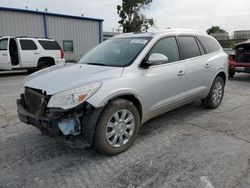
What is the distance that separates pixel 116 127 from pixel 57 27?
17.3 m

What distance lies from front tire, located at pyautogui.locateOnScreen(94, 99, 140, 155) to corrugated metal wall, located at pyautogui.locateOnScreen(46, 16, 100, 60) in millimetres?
16732

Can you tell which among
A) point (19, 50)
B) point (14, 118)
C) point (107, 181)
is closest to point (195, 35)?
point (107, 181)

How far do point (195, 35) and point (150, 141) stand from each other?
2.50 meters

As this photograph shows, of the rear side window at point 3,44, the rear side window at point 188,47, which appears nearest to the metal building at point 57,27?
the rear side window at point 3,44

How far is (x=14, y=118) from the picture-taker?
4750 mm

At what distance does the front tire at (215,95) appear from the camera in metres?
5.10

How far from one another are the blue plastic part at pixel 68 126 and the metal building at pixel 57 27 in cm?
1586

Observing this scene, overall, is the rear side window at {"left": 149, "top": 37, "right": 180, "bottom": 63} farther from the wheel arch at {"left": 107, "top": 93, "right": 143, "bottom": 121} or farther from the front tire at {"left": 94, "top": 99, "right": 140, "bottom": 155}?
the front tire at {"left": 94, "top": 99, "right": 140, "bottom": 155}

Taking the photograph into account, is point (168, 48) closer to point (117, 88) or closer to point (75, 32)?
point (117, 88)

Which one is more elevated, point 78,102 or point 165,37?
point 165,37

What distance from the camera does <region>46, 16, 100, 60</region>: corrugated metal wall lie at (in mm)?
18422

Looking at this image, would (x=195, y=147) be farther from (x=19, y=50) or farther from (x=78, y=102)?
(x=19, y=50)

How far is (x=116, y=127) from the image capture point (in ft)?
10.3

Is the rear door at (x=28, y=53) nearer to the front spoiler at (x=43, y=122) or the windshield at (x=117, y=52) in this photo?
the windshield at (x=117, y=52)
